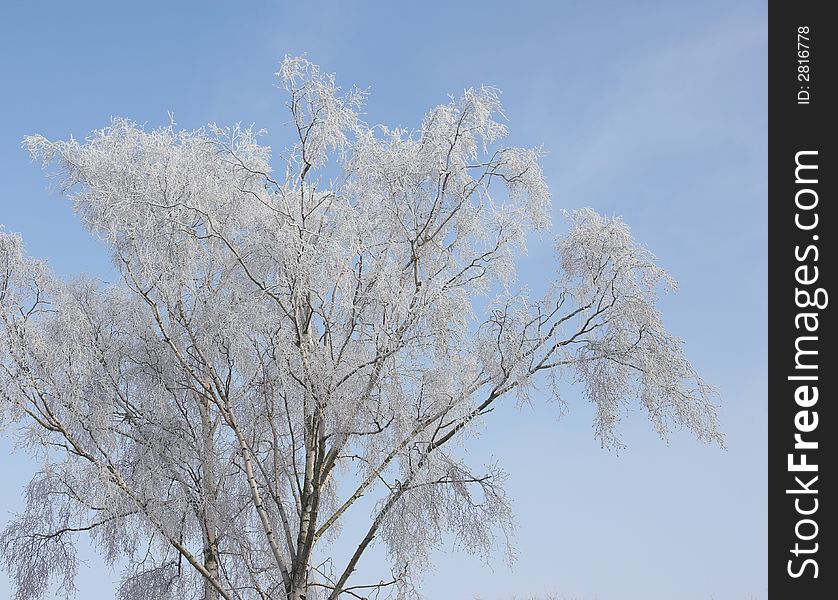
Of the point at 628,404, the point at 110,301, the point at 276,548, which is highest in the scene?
the point at 110,301

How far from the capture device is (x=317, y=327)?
8766mm

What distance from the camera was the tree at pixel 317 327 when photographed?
7.91m

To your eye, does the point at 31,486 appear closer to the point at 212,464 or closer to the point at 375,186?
the point at 212,464

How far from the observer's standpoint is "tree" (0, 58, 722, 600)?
791 centimetres

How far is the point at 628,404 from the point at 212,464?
160 inches

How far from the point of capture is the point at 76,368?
27.9 ft

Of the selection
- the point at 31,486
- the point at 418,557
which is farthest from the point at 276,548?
the point at 31,486
